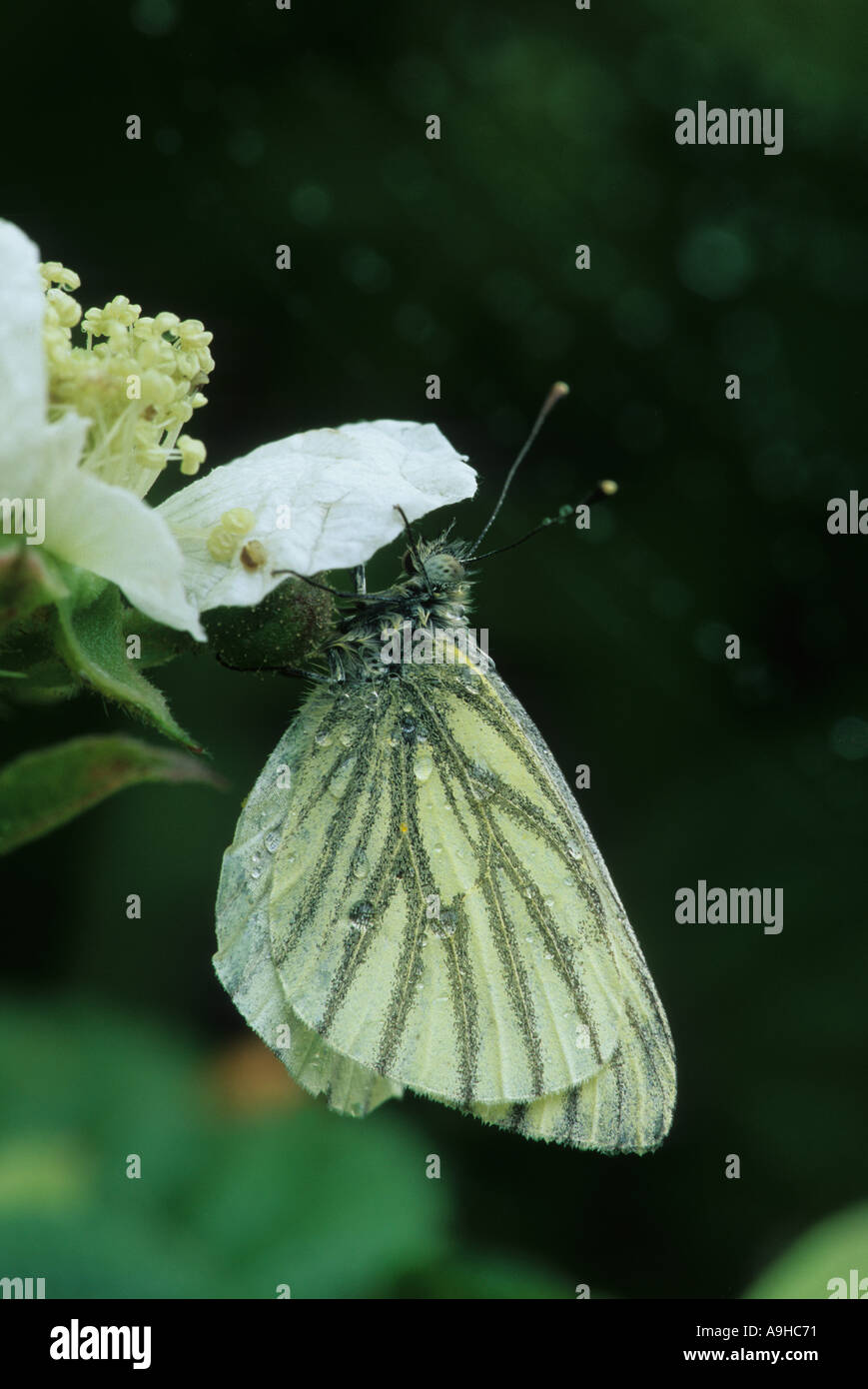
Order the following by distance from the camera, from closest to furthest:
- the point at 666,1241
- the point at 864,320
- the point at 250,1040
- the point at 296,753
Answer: the point at 296,753 → the point at 250,1040 → the point at 666,1241 → the point at 864,320

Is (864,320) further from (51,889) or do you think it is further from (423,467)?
(51,889)

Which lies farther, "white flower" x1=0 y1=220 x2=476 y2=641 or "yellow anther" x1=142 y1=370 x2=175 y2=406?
"yellow anther" x1=142 y1=370 x2=175 y2=406

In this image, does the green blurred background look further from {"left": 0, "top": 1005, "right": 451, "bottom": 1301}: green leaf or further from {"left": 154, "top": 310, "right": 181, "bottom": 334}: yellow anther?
{"left": 154, "top": 310, "right": 181, "bottom": 334}: yellow anther

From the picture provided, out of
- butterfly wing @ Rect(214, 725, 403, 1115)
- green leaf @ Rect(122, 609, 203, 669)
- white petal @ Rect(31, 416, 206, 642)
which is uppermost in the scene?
white petal @ Rect(31, 416, 206, 642)

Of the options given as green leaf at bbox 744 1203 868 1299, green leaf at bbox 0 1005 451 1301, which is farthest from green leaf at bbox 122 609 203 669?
green leaf at bbox 744 1203 868 1299

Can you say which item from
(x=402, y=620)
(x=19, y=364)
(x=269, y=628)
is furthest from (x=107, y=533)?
(x=402, y=620)

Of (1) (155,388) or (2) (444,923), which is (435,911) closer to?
(2) (444,923)

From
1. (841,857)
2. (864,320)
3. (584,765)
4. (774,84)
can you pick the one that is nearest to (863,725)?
(841,857)
